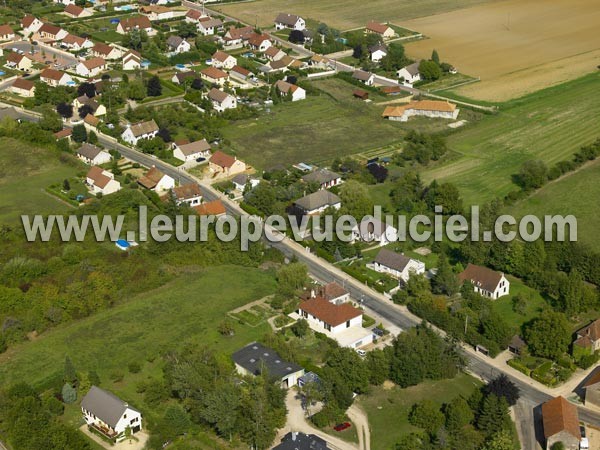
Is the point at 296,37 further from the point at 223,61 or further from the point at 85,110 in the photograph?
the point at 85,110

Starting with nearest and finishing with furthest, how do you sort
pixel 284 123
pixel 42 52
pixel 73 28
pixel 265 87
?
pixel 284 123, pixel 265 87, pixel 42 52, pixel 73 28

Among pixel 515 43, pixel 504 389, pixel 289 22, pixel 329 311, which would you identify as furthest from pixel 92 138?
pixel 515 43


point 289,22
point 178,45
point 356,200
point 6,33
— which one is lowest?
point 356,200

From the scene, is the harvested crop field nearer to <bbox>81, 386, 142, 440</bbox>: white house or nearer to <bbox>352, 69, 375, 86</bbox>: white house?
<bbox>352, 69, 375, 86</bbox>: white house

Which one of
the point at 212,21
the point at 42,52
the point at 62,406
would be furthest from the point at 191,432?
the point at 212,21

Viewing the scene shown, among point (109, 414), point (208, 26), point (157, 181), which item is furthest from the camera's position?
point (208, 26)

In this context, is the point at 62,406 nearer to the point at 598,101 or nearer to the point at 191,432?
the point at 191,432

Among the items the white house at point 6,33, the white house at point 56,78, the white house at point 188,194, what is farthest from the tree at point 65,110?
the white house at point 6,33

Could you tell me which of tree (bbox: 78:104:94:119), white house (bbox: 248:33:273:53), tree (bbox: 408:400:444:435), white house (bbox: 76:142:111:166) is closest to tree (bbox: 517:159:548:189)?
tree (bbox: 408:400:444:435)
